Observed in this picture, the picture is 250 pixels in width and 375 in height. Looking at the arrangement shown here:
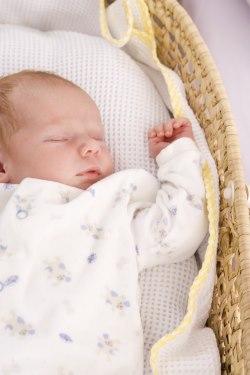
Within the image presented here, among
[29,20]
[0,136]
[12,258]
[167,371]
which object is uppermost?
[29,20]

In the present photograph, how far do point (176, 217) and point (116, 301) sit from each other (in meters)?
0.20

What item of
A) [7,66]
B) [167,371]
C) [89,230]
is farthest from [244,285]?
[7,66]

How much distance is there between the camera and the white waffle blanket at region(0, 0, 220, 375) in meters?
1.16

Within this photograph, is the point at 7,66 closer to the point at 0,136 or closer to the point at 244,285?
the point at 0,136

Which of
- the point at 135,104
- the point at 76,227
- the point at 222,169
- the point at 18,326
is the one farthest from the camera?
the point at 135,104

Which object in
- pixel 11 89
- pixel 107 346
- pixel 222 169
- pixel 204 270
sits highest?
pixel 11 89

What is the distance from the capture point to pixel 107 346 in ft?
3.67

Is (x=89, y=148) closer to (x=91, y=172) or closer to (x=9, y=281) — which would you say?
(x=91, y=172)

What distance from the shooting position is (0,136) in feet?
4.32

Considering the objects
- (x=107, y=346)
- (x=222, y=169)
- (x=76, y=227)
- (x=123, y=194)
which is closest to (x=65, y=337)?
(x=107, y=346)

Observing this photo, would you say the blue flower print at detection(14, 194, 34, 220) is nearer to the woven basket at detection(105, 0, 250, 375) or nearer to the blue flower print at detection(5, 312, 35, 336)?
the blue flower print at detection(5, 312, 35, 336)

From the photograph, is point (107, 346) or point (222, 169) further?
point (222, 169)

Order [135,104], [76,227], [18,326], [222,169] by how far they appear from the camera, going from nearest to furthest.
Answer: [18,326] → [76,227] → [222,169] → [135,104]

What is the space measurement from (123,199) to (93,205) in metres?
0.07
